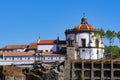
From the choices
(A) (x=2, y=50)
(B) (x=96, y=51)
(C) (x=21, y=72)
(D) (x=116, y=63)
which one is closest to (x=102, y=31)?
(B) (x=96, y=51)

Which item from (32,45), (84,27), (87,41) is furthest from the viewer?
(32,45)

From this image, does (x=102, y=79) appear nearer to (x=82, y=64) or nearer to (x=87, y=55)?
(x=82, y=64)

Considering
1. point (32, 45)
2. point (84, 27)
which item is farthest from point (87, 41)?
point (32, 45)

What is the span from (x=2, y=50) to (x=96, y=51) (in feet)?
97.7

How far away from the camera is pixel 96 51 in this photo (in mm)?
102688

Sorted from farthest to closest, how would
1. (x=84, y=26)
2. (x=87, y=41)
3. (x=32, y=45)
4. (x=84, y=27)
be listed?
(x=32, y=45), (x=84, y=26), (x=84, y=27), (x=87, y=41)

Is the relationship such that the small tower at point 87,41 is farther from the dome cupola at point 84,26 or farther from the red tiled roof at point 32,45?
the red tiled roof at point 32,45

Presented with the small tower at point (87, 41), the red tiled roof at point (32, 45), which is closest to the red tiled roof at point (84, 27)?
the small tower at point (87, 41)

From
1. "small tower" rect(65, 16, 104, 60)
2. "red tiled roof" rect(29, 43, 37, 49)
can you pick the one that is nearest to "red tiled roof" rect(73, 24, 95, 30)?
"small tower" rect(65, 16, 104, 60)

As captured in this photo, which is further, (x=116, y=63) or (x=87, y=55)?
(x=87, y=55)

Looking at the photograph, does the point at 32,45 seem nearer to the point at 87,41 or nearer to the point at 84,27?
the point at 84,27

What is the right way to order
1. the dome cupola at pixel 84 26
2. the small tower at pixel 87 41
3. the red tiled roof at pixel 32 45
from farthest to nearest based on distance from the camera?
the red tiled roof at pixel 32 45, the dome cupola at pixel 84 26, the small tower at pixel 87 41

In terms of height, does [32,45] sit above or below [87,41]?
below

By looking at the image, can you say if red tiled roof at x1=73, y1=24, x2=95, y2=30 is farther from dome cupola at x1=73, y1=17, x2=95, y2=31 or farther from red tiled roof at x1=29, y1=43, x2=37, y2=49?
red tiled roof at x1=29, y1=43, x2=37, y2=49
